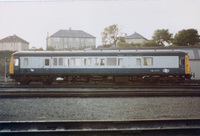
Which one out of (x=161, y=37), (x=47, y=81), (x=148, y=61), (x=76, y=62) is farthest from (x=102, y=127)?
(x=161, y=37)

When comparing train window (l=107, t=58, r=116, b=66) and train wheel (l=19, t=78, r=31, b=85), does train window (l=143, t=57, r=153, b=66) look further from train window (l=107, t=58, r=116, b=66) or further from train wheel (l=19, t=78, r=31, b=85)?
train wheel (l=19, t=78, r=31, b=85)

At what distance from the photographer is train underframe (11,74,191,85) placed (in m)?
15.2

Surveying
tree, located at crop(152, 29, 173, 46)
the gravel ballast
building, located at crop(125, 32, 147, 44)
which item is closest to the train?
the gravel ballast

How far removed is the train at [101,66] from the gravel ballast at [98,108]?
6.13 meters

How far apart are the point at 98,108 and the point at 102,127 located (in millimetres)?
2193

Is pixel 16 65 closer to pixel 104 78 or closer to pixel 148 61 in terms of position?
pixel 104 78

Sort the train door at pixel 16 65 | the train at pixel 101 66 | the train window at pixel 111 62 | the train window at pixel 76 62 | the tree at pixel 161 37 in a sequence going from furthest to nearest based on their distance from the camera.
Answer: the tree at pixel 161 37 < the train door at pixel 16 65 < the train window at pixel 76 62 < the train window at pixel 111 62 < the train at pixel 101 66

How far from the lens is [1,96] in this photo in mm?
9531

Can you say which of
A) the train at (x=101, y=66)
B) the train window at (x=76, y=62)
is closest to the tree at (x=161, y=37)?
the train at (x=101, y=66)

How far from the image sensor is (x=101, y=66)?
15.5 meters

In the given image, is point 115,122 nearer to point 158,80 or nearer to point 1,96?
point 1,96

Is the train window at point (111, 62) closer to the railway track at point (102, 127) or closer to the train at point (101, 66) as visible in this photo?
the train at point (101, 66)

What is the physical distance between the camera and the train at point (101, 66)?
1523 centimetres

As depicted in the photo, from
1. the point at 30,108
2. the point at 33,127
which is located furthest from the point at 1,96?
the point at 33,127
